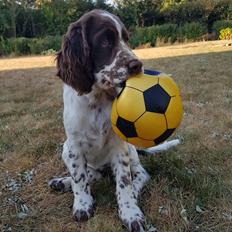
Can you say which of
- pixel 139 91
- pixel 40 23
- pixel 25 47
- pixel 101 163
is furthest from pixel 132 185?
pixel 40 23

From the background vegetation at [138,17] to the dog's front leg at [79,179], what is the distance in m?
19.4

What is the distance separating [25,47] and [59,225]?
19499 mm

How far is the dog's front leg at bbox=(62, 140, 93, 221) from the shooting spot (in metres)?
3.02

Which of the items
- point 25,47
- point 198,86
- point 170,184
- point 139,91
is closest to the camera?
point 139,91

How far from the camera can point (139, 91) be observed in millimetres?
2566

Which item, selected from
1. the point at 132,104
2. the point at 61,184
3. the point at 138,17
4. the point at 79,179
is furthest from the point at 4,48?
the point at 132,104

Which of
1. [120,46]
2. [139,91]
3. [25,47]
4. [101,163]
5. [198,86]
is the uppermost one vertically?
[120,46]

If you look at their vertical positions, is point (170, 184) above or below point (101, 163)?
below

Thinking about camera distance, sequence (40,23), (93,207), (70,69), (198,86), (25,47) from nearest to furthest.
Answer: (70,69)
(93,207)
(198,86)
(25,47)
(40,23)

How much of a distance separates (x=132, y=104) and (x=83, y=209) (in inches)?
35.0

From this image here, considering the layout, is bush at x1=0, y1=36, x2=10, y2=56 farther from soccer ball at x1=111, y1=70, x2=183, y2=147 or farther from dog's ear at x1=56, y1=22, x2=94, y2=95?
soccer ball at x1=111, y1=70, x2=183, y2=147

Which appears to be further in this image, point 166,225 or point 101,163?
point 101,163

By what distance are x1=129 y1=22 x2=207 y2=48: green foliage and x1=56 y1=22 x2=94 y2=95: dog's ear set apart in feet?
62.6

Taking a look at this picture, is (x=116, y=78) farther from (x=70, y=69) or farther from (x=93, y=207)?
(x=93, y=207)
